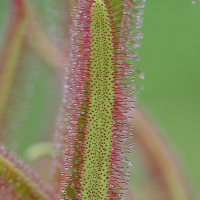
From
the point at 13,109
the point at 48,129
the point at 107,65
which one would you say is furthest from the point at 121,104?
the point at 48,129

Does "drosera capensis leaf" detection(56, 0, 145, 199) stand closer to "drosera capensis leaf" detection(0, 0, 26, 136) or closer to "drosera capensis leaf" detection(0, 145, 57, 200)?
"drosera capensis leaf" detection(0, 145, 57, 200)

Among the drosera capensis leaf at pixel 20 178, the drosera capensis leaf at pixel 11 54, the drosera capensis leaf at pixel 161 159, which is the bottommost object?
the drosera capensis leaf at pixel 20 178

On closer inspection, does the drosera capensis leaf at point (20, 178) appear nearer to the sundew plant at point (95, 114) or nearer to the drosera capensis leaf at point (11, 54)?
the sundew plant at point (95, 114)

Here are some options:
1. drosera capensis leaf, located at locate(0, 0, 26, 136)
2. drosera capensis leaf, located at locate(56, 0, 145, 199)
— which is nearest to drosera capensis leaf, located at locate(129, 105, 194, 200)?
drosera capensis leaf, located at locate(0, 0, 26, 136)

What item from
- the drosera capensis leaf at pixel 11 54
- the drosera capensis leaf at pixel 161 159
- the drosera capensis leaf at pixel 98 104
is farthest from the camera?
the drosera capensis leaf at pixel 161 159

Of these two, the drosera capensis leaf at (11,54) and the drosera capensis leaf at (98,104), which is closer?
the drosera capensis leaf at (98,104)

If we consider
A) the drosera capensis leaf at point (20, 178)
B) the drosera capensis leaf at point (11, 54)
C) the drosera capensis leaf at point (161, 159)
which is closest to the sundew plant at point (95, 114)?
the drosera capensis leaf at point (20, 178)
